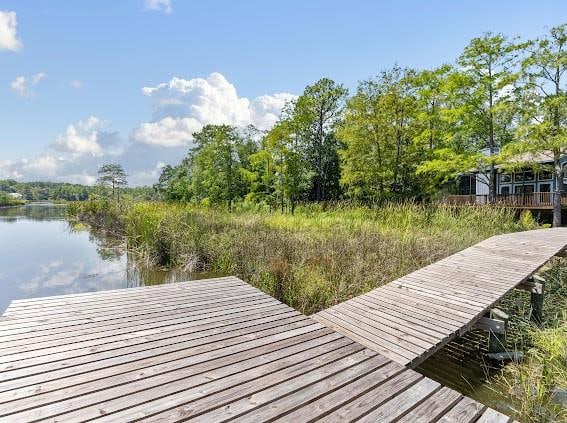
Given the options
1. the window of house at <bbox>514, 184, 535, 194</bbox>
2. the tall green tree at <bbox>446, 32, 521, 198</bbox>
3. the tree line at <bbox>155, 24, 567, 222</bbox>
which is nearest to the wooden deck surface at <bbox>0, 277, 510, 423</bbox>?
the tree line at <bbox>155, 24, 567, 222</bbox>

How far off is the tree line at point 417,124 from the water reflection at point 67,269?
8.34 m

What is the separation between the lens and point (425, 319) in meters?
3.66

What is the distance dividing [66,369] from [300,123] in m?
15.9

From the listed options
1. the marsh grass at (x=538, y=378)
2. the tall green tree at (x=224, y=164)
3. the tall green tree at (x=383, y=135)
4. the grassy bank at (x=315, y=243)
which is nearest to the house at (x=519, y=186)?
the tall green tree at (x=383, y=135)

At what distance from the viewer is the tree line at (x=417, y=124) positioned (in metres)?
14.1

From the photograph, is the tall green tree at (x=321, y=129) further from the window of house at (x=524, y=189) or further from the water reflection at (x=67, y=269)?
the window of house at (x=524, y=189)

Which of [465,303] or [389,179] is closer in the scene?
[465,303]

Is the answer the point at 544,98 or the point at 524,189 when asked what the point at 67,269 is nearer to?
the point at 544,98

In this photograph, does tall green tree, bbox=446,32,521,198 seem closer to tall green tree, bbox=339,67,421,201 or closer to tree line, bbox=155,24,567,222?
tree line, bbox=155,24,567,222

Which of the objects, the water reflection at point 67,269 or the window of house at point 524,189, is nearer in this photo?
the water reflection at point 67,269

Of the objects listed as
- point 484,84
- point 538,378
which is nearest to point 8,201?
point 484,84

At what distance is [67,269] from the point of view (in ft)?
28.8

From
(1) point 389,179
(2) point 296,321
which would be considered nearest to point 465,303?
(2) point 296,321

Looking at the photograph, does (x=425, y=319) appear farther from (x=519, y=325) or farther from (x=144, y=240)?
(x=144, y=240)
